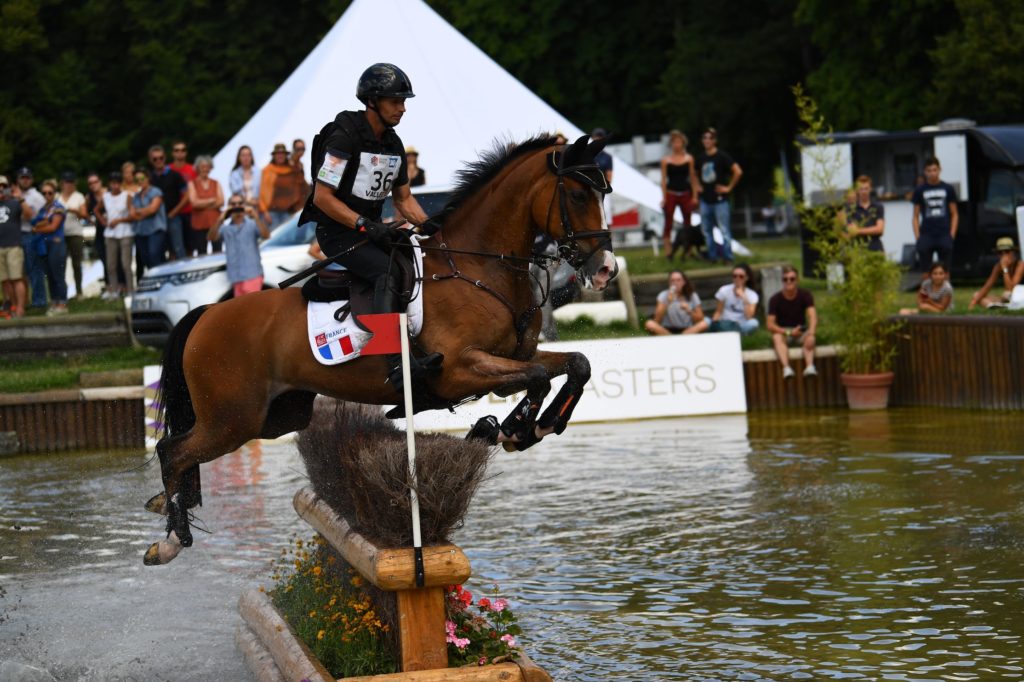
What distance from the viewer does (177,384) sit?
858cm

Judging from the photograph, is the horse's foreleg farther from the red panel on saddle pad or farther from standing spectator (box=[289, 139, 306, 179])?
standing spectator (box=[289, 139, 306, 179])

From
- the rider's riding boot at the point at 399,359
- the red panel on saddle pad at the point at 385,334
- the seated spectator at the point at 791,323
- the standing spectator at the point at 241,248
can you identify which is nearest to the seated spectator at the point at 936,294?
the seated spectator at the point at 791,323

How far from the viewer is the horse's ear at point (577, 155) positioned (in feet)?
25.1

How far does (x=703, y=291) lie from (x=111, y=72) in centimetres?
3637

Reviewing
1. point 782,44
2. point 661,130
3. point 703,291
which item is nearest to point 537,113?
point 703,291

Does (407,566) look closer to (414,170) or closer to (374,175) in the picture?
(374,175)

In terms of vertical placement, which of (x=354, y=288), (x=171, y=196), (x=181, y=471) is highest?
(x=171, y=196)

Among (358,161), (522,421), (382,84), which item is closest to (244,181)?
(358,161)

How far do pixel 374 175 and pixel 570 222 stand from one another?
3.44 feet

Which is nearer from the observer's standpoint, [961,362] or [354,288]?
[354,288]

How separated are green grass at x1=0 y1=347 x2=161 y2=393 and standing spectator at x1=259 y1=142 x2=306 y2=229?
2502 millimetres

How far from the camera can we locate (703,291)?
1983cm

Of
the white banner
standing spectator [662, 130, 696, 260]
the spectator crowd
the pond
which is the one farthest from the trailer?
the pond

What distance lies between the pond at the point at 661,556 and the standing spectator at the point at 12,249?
166 inches
